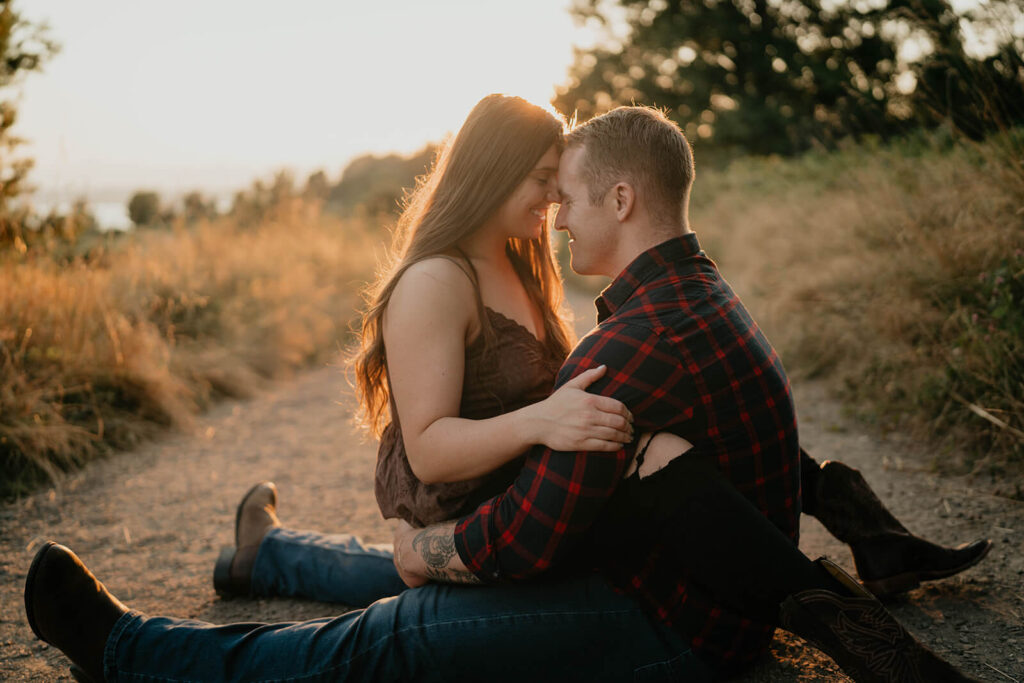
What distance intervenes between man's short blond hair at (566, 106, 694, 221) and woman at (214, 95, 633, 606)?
26 cm

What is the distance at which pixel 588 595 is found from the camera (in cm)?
194

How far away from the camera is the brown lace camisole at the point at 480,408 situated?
2.10m

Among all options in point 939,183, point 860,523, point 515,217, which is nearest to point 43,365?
point 515,217

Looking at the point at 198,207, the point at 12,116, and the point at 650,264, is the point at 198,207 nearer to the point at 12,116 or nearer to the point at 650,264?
the point at 12,116

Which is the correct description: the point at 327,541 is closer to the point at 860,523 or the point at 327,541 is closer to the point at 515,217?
the point at 515,217

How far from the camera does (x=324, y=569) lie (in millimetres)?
2859

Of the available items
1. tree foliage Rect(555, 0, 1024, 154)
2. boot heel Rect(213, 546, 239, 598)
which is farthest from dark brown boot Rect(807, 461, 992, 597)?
tree foliage Rect(555, 0, 1024, 154)

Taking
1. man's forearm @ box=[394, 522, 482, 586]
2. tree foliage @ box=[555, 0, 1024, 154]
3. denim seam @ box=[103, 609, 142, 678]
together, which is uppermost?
tree foliage @ box=[555, 0, 1024, 154]

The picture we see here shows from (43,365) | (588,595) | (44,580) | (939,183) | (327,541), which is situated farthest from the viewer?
(939,183)

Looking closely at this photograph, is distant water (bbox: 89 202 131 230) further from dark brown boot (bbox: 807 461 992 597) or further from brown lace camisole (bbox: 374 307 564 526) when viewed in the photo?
dark brown boot (bbox: 807 461 992 597)

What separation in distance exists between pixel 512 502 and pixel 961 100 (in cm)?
533

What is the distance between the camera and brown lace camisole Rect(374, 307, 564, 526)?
82.5 inches

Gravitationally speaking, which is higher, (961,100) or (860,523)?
(961,100)

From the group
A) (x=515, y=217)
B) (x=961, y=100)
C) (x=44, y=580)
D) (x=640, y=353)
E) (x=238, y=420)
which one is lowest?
(x=238, y=420)
